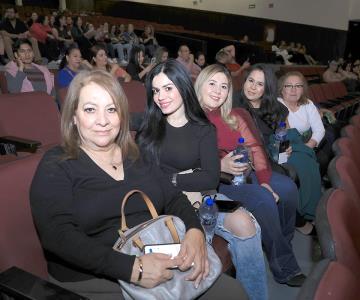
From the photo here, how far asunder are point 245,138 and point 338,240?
4.44ft

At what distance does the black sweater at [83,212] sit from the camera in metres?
1.11

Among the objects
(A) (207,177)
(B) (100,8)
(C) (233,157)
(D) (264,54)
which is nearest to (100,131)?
(A) (207,177)

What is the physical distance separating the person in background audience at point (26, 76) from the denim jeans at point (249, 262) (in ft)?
9.16

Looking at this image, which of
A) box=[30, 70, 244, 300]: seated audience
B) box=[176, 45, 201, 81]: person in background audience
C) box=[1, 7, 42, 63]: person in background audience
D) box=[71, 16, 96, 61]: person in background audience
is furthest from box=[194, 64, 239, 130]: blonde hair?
box=[71, 16, 96, 61]: person in background audience

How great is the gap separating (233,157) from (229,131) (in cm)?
23

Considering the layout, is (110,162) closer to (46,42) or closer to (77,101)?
(77,101)

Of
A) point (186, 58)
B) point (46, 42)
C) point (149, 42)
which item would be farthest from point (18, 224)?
point (149, 42)

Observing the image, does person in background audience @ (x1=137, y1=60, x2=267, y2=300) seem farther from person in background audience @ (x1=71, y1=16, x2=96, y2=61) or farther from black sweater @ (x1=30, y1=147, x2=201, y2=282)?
person in background audience @ (x1=71, y1=16, x2=96, y2=61)

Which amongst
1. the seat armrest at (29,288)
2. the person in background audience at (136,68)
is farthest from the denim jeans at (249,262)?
the person in background audience at (136,68)

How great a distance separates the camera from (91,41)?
967 centimetres

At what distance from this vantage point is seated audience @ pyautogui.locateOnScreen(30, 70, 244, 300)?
1.11m

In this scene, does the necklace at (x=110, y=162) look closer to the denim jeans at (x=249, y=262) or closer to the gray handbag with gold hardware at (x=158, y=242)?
the gray handbag with gold hardware at (x=158, y=242)

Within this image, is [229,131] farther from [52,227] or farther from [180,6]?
[180,6]

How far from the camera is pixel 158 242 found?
118 cm
